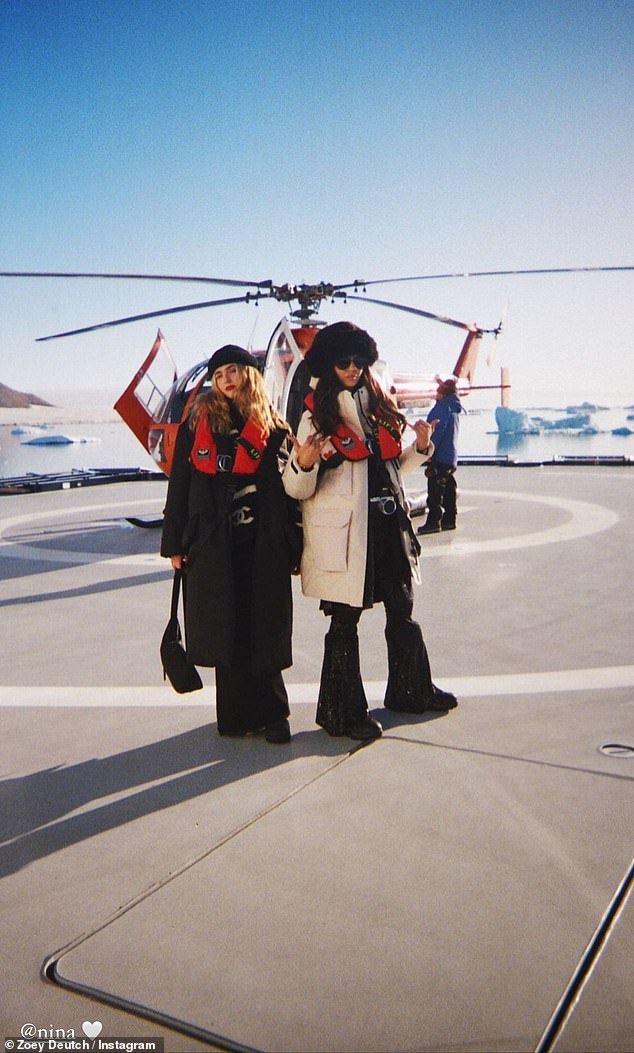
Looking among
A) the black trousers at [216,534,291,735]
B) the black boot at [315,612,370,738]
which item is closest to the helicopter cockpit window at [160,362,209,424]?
the black trousers at [216,534,291,735]

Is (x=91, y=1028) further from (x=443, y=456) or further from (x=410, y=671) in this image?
(x=443, y=456)

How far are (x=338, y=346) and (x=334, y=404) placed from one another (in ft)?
0.86

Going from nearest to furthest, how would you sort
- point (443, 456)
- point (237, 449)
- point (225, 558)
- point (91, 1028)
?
point (91, 1028)
point (225, 558)
point (237, 449)
point (443, 456)

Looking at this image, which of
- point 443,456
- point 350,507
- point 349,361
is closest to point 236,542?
point 350,507

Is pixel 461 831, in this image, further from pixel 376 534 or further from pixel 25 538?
pixel 25 538

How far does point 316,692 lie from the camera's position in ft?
14.0

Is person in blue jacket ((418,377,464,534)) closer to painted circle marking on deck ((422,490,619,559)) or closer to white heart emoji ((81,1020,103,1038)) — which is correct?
painted circle marking on deck ((422,490,619,559))

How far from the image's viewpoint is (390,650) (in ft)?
12.8

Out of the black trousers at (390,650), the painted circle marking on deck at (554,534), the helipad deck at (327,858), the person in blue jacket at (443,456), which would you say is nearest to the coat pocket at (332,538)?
the black trousers at (390,650)

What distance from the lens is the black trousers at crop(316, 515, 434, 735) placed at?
359 cm

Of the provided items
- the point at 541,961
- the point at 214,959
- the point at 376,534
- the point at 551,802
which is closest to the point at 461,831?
the point at 551,802

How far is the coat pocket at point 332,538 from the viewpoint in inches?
138

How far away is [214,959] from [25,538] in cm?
833

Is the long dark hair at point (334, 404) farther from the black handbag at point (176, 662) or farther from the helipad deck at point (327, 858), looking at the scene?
the helipad deck at point (327, 858)
